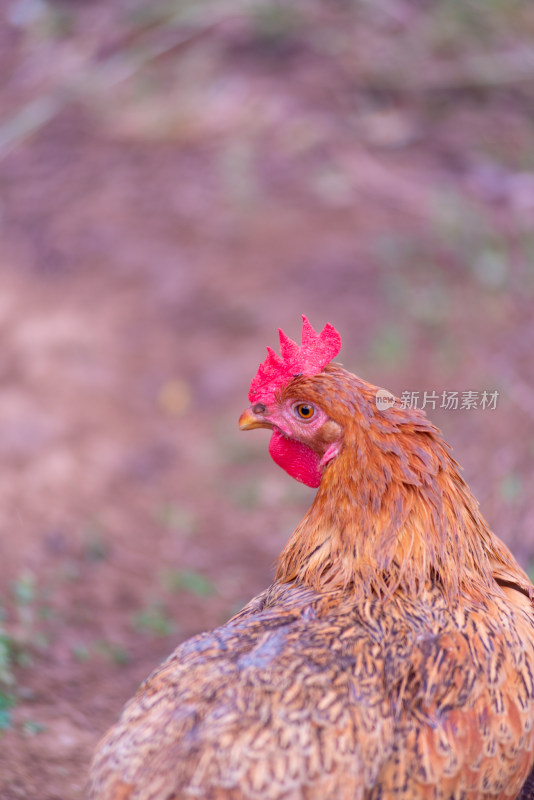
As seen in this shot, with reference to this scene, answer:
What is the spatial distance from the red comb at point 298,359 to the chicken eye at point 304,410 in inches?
4.1

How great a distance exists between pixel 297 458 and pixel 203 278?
Result: 446 cm

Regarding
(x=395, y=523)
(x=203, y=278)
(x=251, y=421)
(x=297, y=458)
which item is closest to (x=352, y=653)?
(x=395, y=523)

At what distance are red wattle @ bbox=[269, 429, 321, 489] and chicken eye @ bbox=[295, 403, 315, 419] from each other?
0.36 ft

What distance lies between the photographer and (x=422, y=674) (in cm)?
217

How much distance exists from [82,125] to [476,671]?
293 inches

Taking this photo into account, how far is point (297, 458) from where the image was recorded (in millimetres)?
2740

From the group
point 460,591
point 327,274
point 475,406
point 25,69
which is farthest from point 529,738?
point 25,69

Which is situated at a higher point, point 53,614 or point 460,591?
point 53,614

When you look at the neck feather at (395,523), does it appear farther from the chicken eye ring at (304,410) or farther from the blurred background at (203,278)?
the blurred background at (203,278)


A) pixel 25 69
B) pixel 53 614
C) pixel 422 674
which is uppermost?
pixel 25 69

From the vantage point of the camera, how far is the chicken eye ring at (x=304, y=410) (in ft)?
8.57

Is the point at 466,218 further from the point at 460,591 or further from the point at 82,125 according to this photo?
the point at 460,591

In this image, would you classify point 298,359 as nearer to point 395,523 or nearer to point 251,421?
point 251,421

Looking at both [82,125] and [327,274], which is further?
[82,125]
